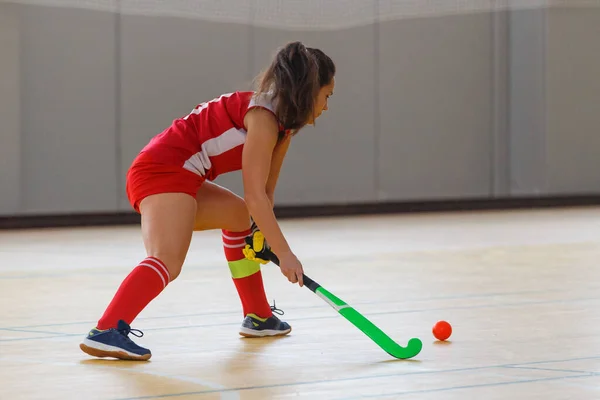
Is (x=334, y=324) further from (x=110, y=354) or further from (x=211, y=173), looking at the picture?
(x=110, y=354)

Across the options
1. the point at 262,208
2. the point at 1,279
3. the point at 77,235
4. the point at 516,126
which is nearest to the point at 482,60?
the point at 516,126

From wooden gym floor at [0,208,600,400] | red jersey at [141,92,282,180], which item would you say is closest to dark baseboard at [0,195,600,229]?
wooden gym floor at [0,208,600,400]

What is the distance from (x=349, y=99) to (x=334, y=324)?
22.7 feet

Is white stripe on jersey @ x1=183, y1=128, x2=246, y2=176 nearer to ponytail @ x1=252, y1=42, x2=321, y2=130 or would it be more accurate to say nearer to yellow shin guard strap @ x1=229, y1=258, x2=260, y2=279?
ponytail @ x1=252, y1=42, x2=321, y2=130

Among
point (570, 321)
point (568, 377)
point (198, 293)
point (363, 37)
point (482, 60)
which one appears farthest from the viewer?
point (482, 60)

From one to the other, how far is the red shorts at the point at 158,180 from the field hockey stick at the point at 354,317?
0.82 ft

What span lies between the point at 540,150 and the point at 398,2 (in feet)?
7.11

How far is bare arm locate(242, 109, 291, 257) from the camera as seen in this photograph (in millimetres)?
2844

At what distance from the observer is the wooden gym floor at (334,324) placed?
247 centimetres

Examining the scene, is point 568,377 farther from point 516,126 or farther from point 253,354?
point 516,126

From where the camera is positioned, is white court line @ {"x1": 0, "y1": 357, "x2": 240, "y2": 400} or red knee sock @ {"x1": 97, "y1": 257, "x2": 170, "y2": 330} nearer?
white court line @ {"x1": 0, "y1": 357, "x2": 240, "y2": 400}

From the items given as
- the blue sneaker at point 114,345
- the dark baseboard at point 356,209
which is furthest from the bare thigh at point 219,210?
the dark baseboard at point 356,209

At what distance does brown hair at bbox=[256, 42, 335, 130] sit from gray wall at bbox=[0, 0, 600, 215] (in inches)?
238

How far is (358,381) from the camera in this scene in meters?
2.52
